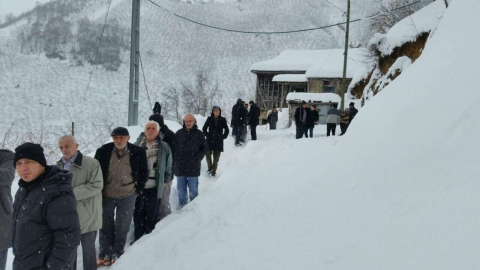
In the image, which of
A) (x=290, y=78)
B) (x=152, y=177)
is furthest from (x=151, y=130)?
(x=290, y=78)

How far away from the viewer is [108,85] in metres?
70.7

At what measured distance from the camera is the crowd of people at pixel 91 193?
2.47 m

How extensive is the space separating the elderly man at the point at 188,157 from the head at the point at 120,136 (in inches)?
78.5

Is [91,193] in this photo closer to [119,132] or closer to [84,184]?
[84,184]

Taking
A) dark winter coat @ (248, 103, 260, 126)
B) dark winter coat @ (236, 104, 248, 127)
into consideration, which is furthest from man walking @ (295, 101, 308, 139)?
dark winter coat @ (236, 104, 248, 127)

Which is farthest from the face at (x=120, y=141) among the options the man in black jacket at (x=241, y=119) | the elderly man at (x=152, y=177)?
the man in black jacket at (x=241, y=119)

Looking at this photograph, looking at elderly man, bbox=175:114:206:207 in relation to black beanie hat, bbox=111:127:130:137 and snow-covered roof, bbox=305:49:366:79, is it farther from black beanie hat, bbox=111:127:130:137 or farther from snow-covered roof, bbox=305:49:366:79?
snow-covered roof, bbox=305:49:366:79

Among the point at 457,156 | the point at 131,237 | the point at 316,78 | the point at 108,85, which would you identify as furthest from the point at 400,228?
the point at 108,85

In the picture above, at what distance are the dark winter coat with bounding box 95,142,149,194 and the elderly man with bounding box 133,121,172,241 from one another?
1.41ft

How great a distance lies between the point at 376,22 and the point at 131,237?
32232mm

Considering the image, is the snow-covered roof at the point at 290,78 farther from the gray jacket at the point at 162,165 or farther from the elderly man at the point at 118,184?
the elderly man at the point at 118,184

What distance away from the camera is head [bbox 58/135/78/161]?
3.56 meters

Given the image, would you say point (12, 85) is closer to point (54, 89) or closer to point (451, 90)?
point (54, 89)

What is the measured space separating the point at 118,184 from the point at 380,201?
3014 millimetres
